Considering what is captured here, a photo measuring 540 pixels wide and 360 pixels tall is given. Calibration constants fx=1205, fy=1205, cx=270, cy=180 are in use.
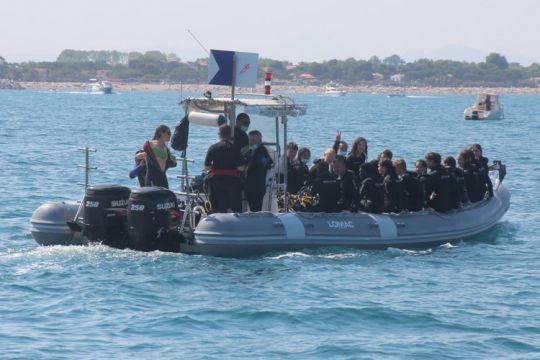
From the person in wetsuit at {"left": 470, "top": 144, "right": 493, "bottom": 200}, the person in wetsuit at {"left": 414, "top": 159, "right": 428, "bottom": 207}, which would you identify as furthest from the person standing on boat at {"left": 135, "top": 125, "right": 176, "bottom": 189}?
the person in wetsuit at {"left": 470, "top": 144, "right": 493, "bottom": 200}

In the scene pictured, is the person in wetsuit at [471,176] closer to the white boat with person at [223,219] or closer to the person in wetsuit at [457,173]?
the person in wetsuit at [457,173]

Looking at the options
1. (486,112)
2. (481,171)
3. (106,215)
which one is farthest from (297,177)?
(486,112)

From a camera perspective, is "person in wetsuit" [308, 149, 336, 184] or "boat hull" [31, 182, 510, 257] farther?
"person in wetsuit" [308, 149, 336, 184]

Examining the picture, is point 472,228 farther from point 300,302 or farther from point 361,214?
point 300,302

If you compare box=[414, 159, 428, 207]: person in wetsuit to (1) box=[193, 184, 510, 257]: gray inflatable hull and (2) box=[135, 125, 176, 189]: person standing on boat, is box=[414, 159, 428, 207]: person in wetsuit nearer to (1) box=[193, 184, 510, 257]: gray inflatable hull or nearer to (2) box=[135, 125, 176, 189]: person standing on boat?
(1) box=[193, 184, 510, 257]: gray inflatable hull

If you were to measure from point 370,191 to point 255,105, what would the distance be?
82.7 inches

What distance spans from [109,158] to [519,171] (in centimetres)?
1230

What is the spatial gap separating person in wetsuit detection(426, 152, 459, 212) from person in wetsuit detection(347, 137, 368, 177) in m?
0.94

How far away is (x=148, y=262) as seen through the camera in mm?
14891

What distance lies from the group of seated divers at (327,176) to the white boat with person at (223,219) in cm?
19

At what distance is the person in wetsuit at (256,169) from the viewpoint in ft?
50.1

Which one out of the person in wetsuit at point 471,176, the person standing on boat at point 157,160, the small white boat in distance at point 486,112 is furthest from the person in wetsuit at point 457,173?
the small white boat in distance at point 486,112

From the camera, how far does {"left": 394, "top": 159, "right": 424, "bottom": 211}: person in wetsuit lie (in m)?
16.8

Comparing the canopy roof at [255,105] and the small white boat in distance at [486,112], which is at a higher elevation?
the canopy roof at [255,105]
